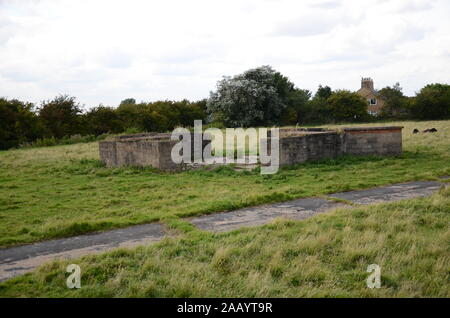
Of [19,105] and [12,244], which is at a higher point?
[19,105]

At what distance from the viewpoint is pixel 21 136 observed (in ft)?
119

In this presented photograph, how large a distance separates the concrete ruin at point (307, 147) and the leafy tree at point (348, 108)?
36880 millimetres

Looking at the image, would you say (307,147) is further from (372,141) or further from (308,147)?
(372,141)

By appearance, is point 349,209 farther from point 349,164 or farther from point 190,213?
point 349,164

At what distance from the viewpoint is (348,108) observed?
169ft

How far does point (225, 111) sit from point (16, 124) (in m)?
21.5

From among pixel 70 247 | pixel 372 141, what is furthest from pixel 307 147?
pixel 70 247

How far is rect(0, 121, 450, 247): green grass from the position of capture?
7.78 metres

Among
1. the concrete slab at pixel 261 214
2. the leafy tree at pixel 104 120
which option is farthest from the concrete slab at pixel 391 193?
the leafy tree at pixel 104 120

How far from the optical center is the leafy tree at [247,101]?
45094 mm

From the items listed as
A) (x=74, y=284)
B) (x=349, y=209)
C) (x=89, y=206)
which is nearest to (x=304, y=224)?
(x=349, y=209)

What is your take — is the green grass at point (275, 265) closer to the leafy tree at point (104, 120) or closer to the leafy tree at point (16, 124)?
the leafy tree at point (16, 124)
